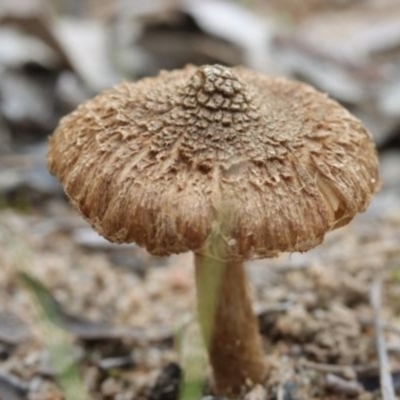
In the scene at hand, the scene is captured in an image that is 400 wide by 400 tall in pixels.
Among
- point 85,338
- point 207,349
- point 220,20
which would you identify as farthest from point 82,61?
point 207,349

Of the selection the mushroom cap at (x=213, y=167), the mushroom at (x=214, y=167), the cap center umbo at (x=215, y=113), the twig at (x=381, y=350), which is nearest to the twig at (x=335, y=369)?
the twig at (x=381, y=350)

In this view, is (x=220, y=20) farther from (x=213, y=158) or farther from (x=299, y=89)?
(x=213, y=158)

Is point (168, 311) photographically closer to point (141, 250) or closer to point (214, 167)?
point (141, 250)

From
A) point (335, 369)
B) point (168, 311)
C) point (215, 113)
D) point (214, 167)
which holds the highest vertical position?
point (215, 113)

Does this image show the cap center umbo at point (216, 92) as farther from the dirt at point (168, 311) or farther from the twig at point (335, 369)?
the twig at point (335, 369)

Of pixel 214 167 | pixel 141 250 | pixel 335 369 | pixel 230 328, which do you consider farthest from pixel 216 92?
pixel 141 250

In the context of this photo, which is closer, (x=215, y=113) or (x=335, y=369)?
(x=215, y=113)

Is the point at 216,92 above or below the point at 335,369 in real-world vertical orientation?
above

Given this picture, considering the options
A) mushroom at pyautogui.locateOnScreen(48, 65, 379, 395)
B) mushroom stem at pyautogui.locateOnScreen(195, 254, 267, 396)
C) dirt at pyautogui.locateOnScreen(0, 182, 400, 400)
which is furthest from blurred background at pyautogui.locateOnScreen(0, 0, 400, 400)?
mushroom at pyautogui.locateOnScreen(48, 65, 379, 395)
